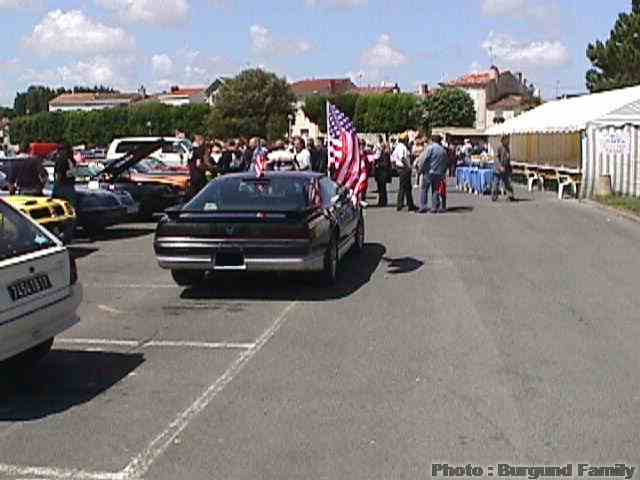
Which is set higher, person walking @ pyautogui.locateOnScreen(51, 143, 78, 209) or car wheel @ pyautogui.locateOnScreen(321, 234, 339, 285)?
person walking @ pyautogui.locateOnScreen(51, 143, 78, 209)

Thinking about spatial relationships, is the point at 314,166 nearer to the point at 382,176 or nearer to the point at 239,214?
the point at 382,176

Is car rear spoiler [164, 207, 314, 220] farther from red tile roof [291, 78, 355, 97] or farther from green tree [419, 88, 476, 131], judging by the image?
red tile roof [291, 78, 355, 97]

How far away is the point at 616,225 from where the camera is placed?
1888 cm

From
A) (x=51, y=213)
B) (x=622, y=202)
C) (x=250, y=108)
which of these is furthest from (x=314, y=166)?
(x=250, y=108)

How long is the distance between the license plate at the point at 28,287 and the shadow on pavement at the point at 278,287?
376 cm

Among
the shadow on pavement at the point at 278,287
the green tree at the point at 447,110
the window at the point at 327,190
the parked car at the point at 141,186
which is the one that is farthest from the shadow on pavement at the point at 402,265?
the green tree at the point at 447,110

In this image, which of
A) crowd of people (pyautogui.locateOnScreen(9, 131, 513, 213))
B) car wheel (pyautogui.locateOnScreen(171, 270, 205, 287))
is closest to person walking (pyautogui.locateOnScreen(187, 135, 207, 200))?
crowd of people (pyautogui.locateOnScreen(9, 131, 513, 213))

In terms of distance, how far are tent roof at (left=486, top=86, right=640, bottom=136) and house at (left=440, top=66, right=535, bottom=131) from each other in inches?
2659

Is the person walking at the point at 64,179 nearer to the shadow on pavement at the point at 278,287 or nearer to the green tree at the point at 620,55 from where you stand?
the shadow on pavement at the point at 278,287

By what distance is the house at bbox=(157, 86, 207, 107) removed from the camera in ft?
553

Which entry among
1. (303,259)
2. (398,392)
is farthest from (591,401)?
(303,259)

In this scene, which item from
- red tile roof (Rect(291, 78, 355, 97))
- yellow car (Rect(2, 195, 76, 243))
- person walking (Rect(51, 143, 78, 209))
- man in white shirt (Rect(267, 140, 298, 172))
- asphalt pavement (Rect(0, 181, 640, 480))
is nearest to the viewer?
asphalt pavement (Rect(0, 181, 640, 480))

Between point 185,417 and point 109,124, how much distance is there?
105 metres

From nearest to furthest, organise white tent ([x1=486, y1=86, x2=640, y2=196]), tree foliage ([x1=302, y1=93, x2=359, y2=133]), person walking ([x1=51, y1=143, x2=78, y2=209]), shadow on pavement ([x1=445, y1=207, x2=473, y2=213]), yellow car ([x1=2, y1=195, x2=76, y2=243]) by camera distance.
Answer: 1. yellow car ([x1=2, y1=195, x2=76, y2=243])
2. person walking ([x1=51, y1=143, x2=78, y2=209])
3. shadow on pavement ([x1=445, y1=207, x2=473, y2=213])
4. white tent ([x1=486, y1=86, x2=640, y2=196])
5. tree foliage ([x1=302, y1=93, x2=359, y2=133])
